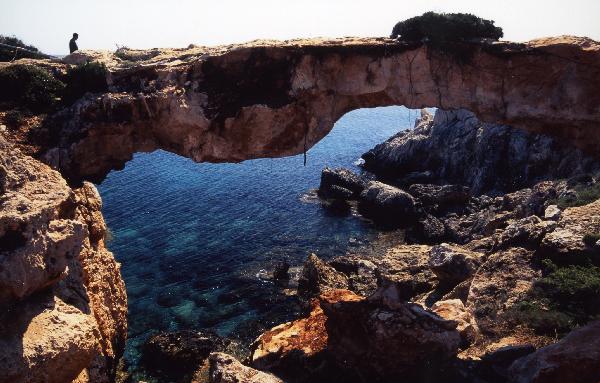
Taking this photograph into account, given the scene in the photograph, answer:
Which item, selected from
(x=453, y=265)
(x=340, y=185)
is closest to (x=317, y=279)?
(x=453, y=265)

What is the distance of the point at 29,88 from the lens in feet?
61.4

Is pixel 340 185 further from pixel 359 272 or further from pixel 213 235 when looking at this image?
pixel 359 272

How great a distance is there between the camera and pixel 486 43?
1908cm

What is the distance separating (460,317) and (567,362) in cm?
628

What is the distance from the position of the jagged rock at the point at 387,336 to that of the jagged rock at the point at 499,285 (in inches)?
168

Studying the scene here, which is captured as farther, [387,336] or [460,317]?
[460,317]

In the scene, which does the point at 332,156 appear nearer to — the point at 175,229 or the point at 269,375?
the point at 175,229

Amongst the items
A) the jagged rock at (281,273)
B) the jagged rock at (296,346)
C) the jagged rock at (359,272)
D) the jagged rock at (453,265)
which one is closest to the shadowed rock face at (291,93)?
the jagged rock at (296,346)

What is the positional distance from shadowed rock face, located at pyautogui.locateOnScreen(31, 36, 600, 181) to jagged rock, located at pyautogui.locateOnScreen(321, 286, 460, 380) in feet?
26.9

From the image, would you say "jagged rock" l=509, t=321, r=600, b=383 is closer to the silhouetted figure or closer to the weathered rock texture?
the weathered rock texture

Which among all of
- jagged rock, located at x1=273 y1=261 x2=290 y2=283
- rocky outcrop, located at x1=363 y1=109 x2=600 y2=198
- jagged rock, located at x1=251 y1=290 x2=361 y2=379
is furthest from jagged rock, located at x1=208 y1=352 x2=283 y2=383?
rocky outcrop, located at x1=363 y1=109 x2=600 y2=198

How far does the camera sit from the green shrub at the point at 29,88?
61.0 ft

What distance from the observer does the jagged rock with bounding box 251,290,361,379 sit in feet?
65.1

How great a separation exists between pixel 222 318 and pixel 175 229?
17061 millimetres
